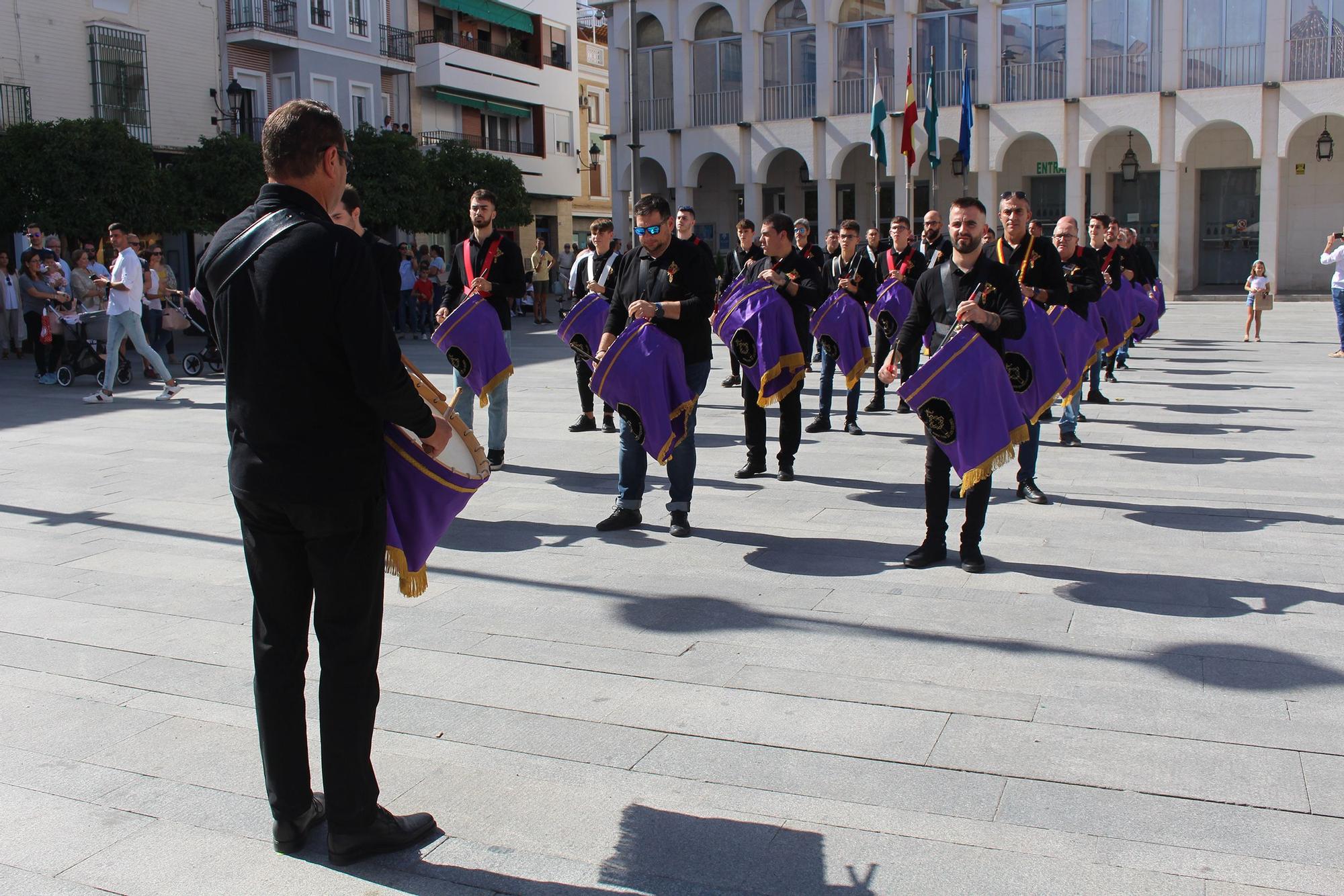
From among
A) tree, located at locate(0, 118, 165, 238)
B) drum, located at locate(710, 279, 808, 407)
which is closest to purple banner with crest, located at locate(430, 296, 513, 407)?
drum, located at locate(710, 279, 808, 407)

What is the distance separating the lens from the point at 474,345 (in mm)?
9266

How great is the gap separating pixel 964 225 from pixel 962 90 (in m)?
25.9

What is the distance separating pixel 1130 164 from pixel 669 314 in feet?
99.8

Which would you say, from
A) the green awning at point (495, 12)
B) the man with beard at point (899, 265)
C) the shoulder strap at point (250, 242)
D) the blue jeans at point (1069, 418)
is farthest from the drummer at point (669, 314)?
the green awning at point (495, 12)

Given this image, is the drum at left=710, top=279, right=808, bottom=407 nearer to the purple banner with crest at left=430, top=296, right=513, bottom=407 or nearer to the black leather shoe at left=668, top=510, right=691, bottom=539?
the purple banner with crest at left=430, top=296, right=513, bottom=407

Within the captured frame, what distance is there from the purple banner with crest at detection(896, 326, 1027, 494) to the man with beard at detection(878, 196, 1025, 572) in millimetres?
99

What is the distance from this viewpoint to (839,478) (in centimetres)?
903

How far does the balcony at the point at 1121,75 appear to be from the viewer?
32.7 metres

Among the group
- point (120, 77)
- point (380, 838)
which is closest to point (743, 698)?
point (380, 838)

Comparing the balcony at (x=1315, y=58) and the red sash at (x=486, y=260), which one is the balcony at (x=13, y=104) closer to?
the red sash at (x=486, y=260)

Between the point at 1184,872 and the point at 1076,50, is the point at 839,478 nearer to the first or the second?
the point at 1184,872

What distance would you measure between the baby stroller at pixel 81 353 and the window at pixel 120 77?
49.4 feet

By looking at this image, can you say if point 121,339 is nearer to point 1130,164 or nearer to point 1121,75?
point 1121,75

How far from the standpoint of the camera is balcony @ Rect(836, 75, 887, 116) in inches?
1422
